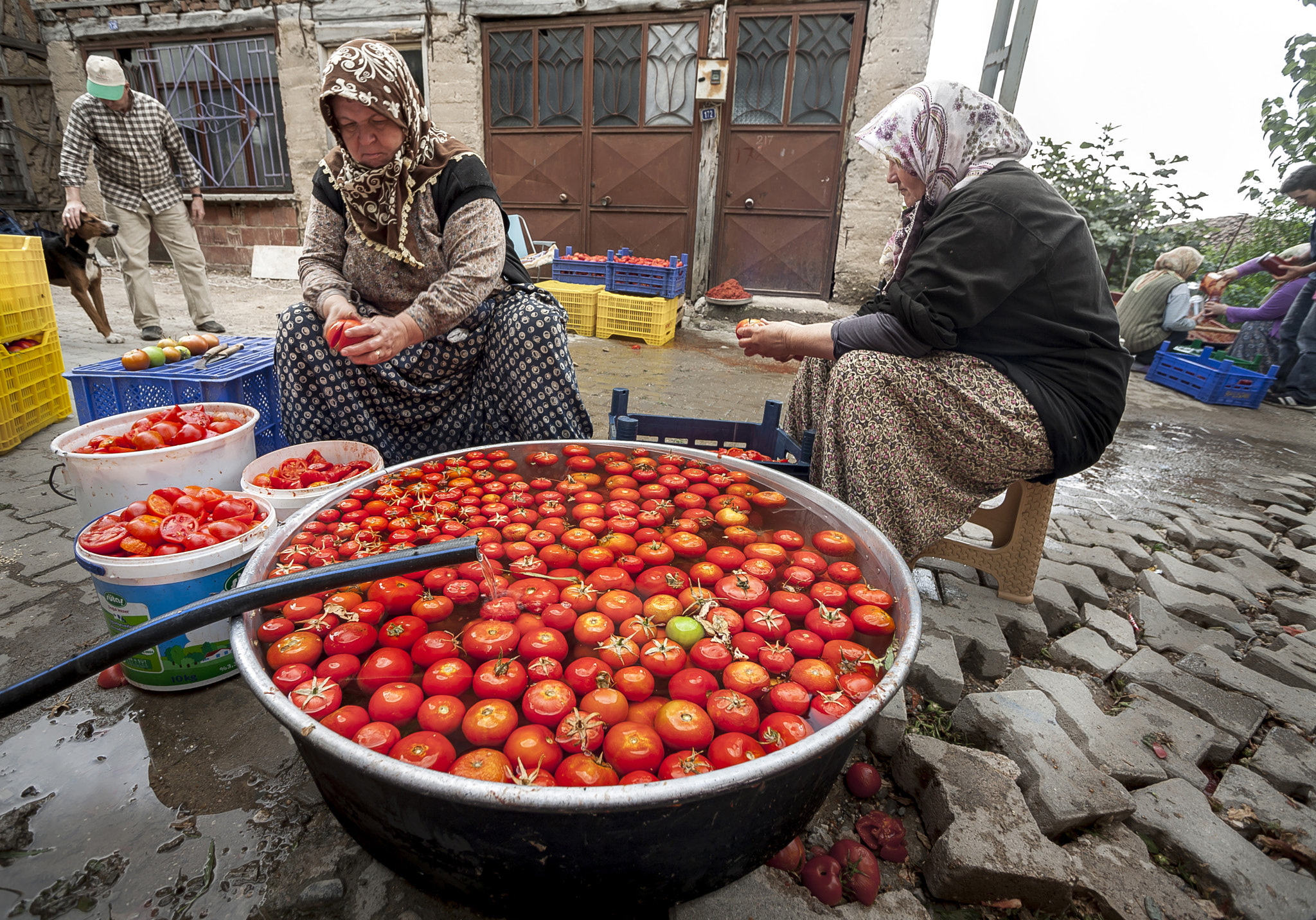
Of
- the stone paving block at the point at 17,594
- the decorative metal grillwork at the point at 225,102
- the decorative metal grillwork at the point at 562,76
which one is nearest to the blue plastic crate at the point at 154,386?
the stone paving block at the point at 17,594

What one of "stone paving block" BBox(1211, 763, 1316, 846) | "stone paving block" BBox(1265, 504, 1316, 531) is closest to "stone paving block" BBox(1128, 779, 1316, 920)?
"stone paving block" BBox(1211, 763, 1316, 846)

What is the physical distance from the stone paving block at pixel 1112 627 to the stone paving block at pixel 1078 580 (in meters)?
0.04

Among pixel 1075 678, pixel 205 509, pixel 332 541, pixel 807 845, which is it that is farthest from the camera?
pixel 1075 678

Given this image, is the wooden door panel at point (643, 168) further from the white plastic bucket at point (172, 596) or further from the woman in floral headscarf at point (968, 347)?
the white plastic bucket at point (172, 596)

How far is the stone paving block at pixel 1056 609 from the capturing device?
7.79 feet

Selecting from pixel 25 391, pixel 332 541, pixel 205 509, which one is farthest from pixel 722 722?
pixel 25 391

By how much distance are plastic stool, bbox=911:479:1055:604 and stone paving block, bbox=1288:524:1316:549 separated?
2010 mm

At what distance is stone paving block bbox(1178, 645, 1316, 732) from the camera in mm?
1947

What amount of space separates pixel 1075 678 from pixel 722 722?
1.49 m

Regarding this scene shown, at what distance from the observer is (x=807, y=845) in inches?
56.6

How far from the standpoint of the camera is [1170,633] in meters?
2.33

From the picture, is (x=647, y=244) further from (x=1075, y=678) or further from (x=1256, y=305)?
(x=1256, y=305)

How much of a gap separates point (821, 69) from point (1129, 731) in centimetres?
737

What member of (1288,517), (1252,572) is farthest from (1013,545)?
(1288,517)
